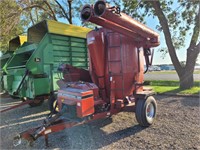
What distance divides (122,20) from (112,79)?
4.98 ft

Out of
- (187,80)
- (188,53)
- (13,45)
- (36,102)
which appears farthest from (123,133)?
(188,53)

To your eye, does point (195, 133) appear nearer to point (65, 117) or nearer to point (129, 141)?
point (129, 141)

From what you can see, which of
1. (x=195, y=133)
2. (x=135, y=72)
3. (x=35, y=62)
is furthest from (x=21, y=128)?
(x=195, y=133)

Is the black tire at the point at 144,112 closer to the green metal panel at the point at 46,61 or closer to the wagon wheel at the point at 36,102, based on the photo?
the green metal panel at the point at 46,61

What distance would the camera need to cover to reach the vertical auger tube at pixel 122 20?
325 cm

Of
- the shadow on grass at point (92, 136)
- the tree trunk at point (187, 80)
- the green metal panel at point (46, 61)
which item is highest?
the green metal panel at point (46, 61)

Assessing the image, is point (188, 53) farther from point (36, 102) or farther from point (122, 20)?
point (36, 102)

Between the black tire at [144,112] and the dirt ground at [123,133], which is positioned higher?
the black tire at [144,112]

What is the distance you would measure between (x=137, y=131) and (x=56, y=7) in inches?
528

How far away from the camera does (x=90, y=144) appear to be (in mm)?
3680

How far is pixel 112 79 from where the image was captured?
4.58m

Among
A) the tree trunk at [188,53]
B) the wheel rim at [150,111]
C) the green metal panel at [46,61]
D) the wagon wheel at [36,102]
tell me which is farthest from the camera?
the tree trunk at [188,53]

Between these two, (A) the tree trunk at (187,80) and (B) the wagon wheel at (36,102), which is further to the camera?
(A) the tree trunk at (187,80)

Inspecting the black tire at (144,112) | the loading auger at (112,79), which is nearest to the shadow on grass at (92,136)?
the black tire at (144,112)
